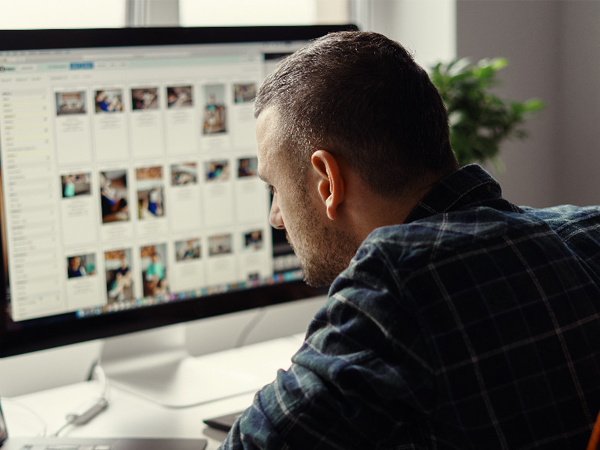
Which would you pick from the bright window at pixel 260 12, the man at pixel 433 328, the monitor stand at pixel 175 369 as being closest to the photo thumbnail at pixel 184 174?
the monitor stand at pixel 175 369

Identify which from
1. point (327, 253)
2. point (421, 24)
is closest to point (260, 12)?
point (421, 24)

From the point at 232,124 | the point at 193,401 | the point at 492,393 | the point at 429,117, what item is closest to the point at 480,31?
the point at 232,124

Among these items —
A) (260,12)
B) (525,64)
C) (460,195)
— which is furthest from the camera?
(525,64)

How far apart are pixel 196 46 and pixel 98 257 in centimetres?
36

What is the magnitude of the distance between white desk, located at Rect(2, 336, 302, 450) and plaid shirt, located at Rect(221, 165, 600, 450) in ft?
1.13

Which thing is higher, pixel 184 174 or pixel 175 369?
pixel 184 174

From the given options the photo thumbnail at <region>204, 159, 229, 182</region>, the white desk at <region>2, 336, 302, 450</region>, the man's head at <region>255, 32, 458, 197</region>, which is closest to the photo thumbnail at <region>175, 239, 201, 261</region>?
the photo thumbnail at <region>204, 159, 229, 182</region>

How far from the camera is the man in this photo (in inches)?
20.9

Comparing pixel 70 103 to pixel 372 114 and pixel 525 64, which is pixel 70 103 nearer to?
pixel 372 114

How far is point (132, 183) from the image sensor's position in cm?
99

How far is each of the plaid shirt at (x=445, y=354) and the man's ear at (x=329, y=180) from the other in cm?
13

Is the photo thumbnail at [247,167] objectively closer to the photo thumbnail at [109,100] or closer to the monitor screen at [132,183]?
the monitor screen at [132,183]

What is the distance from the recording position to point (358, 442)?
0.54m

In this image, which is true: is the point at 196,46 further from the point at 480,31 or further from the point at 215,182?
the point at 480,31
